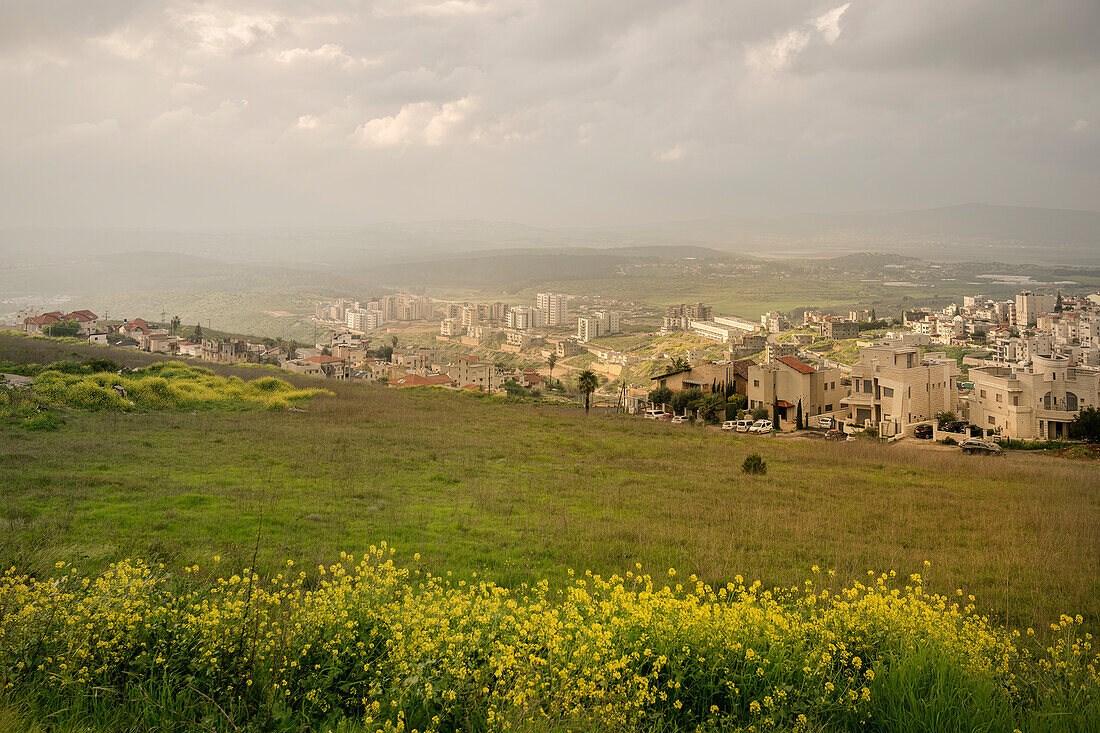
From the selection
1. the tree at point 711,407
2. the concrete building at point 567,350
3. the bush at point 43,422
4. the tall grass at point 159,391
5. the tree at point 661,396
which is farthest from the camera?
the concrete building at point 567,350

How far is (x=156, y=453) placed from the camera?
33.6 feet

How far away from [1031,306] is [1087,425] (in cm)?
6616

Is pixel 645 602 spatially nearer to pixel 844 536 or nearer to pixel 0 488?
pixel 844 536

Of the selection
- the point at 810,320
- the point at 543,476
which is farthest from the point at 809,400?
the point at 810,320

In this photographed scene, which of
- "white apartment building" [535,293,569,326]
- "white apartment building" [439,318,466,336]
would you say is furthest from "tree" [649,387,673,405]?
"white apartment building" [535,293,569,326]

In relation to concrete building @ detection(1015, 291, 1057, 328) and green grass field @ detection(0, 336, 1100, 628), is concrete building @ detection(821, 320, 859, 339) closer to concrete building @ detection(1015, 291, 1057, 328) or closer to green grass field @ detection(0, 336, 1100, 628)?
concrete building @ detection(1015, 291, 1057, 328)

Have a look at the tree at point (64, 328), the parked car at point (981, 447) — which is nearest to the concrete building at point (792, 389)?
the parked car at point (981, 447)

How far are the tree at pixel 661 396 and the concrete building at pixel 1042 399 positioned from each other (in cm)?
1528

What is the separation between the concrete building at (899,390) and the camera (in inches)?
959

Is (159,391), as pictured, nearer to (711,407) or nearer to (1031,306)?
(711,407)

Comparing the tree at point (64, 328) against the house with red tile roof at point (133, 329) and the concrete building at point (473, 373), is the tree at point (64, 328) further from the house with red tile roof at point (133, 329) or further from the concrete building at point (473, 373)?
the concrete building at point (473, 373)

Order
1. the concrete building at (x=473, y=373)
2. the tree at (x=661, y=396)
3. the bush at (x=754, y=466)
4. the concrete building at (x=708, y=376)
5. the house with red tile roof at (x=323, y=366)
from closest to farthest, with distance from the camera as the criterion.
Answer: the bush at (x=754, y=466)
the concrete building at (x=708, y=376)
the tree at (x=661, y=396)
the house with red tile roof at (x=323, y=366)
the concrete building at (x=473, y=373)

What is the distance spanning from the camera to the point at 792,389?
90.9 feet

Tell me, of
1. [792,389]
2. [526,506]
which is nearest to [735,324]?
[792,389]
